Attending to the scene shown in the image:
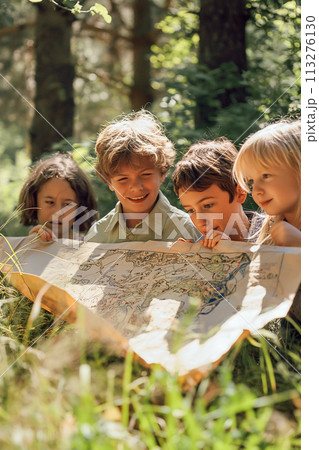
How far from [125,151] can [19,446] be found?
165 centimetres

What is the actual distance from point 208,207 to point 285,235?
496mm

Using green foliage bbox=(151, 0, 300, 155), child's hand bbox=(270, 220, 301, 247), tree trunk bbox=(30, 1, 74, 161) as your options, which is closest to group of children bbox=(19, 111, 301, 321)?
child's hand bbox=(270, 220, 301, 247)

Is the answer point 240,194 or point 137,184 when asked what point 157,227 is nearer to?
point 137,184

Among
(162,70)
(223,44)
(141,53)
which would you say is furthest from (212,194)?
(162,70)

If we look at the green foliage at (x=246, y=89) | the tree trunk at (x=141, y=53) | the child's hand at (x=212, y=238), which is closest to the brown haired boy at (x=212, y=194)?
the child's hand at (x=212, y=238)

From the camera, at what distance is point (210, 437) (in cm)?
97

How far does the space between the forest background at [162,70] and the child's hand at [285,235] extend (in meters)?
0.87

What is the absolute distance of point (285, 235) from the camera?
1665 millimetres

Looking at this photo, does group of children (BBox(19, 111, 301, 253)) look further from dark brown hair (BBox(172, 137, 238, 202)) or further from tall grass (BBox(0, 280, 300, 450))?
tall grass (BBox(0, 280, 300, 450))

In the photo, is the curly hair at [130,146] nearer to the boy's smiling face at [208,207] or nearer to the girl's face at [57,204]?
the girl's face at [57,204]
